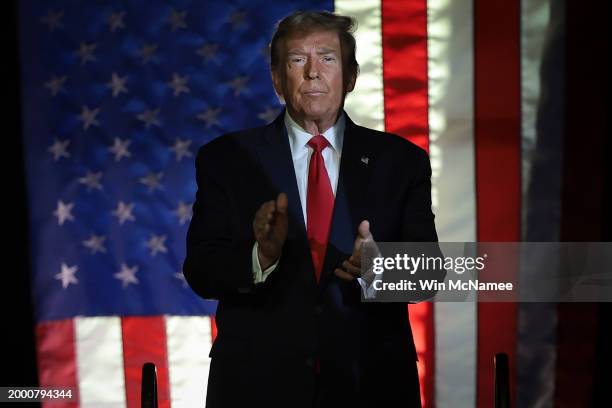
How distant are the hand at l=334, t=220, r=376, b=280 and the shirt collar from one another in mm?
274

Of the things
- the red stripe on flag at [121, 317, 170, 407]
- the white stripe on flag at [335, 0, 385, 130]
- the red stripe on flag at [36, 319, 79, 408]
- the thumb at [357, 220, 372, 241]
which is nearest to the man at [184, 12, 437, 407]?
the thumb at [357, 220, 372, 241]

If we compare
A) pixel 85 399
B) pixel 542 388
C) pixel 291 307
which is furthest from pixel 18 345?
pixel 542 388

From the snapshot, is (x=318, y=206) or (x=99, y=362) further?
(x=99, y=362)

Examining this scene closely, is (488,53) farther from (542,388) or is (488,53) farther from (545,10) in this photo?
(542,388)

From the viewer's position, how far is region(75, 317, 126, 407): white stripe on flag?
195 centimetres

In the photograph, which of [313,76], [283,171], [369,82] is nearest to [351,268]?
[283,171]

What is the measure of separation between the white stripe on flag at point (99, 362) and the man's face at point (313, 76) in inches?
33.2

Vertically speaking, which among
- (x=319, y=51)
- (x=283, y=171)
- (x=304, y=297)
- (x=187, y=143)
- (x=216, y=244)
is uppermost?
(x=319, y=51)

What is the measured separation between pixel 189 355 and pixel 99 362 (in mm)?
256

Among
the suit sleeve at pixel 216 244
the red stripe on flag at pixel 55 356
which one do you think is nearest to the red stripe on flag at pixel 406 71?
the suit sleeve at pixel 216 244

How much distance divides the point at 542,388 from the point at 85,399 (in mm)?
1257

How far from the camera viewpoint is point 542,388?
191 cm

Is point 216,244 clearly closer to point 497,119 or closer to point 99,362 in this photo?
point 99,362

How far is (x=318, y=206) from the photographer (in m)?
1.51
